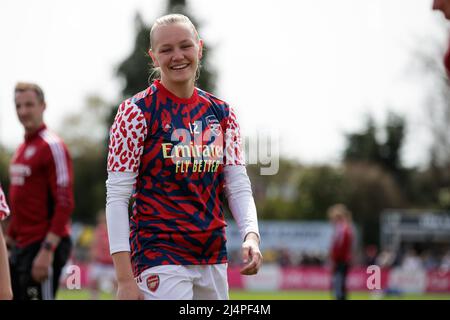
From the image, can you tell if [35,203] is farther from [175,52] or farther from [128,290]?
[128,290]

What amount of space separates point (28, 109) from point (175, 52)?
12.2 feet

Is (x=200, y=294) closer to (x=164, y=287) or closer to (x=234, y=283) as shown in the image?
(x=164, y=287)

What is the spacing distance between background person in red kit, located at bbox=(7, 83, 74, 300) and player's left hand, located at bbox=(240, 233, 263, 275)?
3.64 meters

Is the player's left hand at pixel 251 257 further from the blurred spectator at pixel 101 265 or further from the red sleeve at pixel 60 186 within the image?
the blurred spectator at pixel 101 265

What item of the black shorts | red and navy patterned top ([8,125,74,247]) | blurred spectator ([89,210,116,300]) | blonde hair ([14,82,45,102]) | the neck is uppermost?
blonde hair ([14,82,45,102])

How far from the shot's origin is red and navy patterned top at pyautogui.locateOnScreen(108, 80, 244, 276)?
4.60 m

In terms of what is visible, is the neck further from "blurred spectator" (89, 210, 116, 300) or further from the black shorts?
"blurred spectator" (89, 210, 116, 300)

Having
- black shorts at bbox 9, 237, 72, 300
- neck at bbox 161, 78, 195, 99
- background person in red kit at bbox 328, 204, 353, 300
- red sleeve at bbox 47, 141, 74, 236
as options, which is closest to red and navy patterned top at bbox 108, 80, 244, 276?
neck at bbox 161, 78, 195, 99

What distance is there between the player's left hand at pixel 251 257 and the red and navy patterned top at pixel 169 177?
23 cm

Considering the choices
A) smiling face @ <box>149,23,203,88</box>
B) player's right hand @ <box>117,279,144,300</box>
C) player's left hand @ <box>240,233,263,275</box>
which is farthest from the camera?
smiling face @ <box>149,23,203,88</box>

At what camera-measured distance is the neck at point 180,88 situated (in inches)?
191

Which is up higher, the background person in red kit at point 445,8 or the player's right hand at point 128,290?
the background person in red kit at point 445,8

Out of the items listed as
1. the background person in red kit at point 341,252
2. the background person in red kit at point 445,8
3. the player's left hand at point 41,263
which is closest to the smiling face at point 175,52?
the background person in red kit at point 445,8
